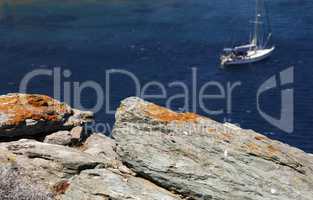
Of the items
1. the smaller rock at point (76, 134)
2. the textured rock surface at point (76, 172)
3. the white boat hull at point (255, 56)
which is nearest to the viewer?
the textured rock surface at point (76, 172)

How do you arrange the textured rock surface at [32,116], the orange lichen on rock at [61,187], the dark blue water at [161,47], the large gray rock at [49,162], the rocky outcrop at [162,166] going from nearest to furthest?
1. the rocky outcrop at [162,166]
2. the orange lichen on rock at [61,187]
3. the large gray rock at [49,162]
4. the textured rock surface at [32,116]
5. the dark blue water at [161,47]

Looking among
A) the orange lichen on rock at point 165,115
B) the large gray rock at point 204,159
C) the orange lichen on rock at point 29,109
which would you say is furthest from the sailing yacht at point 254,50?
the large gray rock at point 204,159

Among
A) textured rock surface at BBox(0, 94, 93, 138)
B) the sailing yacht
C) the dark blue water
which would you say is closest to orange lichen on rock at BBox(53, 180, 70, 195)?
textured rock surface at BBox(0, 94, 93, 138)

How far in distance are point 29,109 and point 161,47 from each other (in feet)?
320

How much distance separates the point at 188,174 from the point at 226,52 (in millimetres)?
100394

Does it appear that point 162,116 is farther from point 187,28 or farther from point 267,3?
point 267,3

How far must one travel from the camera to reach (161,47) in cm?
11419

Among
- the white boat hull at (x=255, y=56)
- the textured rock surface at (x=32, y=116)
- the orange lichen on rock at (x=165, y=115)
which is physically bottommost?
the white boat hull at (x=255, y=56)

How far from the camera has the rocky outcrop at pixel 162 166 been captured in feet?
42.0

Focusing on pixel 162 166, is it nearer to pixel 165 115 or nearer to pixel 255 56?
pixel 165 115

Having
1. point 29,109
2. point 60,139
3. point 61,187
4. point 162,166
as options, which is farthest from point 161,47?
point 162,166

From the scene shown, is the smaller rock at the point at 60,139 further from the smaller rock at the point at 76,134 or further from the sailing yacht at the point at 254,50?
the sailing yacht at the point at 254,50

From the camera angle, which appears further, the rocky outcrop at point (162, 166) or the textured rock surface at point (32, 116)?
the textured rock surface at point (32, 116)

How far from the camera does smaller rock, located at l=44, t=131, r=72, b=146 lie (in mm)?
Result: 16794
